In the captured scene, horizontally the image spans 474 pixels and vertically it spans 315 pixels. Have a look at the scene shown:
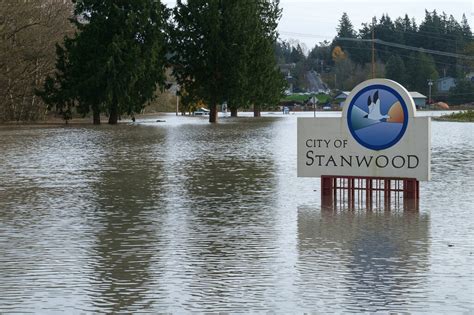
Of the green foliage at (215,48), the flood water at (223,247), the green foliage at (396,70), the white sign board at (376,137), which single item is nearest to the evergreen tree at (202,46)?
the green foliage at (215,48)

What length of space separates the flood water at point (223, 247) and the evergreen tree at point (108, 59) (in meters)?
44.7

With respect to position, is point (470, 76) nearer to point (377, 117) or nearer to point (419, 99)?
point (419, 99)

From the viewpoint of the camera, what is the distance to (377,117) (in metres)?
16.5

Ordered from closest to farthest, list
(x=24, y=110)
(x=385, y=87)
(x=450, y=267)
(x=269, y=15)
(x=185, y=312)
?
(x=185, y=312) → (x=450, y=267) → (x=385, y=87) → (x=24, y=110) → (x=269, y=15)

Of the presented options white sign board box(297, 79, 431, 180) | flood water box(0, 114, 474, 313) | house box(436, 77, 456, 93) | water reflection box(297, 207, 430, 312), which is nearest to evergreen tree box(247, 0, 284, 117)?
flood water box(0, 114, 474, 313)

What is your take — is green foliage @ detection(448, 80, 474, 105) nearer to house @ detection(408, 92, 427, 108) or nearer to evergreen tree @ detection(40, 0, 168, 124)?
house @ detection(408, 92, 427, 108)

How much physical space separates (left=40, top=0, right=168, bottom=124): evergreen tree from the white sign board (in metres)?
49.9

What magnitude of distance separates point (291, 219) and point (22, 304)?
651cm

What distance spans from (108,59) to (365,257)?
56.8 m

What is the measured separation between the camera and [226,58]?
77.8m

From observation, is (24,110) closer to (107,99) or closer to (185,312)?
(107,99)

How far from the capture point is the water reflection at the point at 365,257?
866 cm

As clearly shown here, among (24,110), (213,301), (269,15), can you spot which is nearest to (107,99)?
(24,110)

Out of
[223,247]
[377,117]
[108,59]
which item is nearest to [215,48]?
[108,59]
